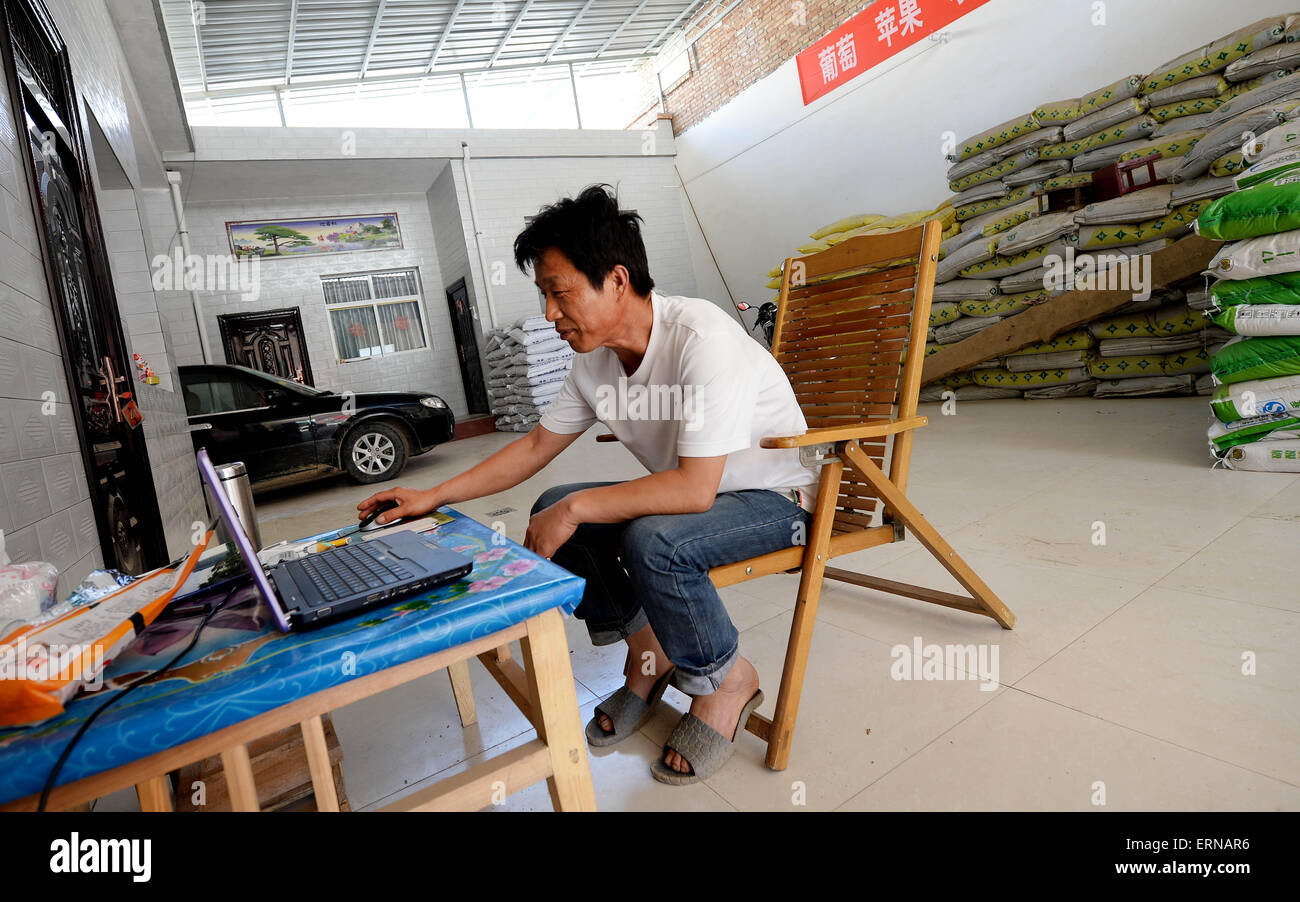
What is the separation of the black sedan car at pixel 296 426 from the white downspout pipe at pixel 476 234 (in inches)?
113

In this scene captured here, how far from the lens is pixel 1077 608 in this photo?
5.72ft

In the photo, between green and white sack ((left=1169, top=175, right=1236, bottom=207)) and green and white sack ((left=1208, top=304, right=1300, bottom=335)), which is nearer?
green and white sack ((left=1208, top=304, right=1300, bottom=335))

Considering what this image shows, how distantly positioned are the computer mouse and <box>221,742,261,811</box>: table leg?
592 millimetres

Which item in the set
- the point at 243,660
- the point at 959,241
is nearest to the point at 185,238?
the point at 959,241

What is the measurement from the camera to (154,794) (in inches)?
25.8

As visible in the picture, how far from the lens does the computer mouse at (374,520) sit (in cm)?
128

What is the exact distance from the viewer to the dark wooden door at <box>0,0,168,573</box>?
70.1 inches

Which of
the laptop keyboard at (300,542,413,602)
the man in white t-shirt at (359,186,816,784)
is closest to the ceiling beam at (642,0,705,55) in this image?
the man in white t-shirt at (359,186,816,784)

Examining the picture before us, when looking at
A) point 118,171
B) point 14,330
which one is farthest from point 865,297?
point 118,171

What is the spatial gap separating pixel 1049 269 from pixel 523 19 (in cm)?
628

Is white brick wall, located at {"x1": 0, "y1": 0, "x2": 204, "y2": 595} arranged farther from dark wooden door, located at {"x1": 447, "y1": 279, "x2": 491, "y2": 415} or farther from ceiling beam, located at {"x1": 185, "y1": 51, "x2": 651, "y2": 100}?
dark wooden door, located at {"x1": 447, "y1": 279, "x2": 491, "y2": 415}

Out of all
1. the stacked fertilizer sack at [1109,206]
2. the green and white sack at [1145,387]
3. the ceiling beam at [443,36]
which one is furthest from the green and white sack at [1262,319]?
the ceiling beam at [443,36]

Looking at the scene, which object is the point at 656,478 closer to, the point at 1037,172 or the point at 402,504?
the point at 402,504
